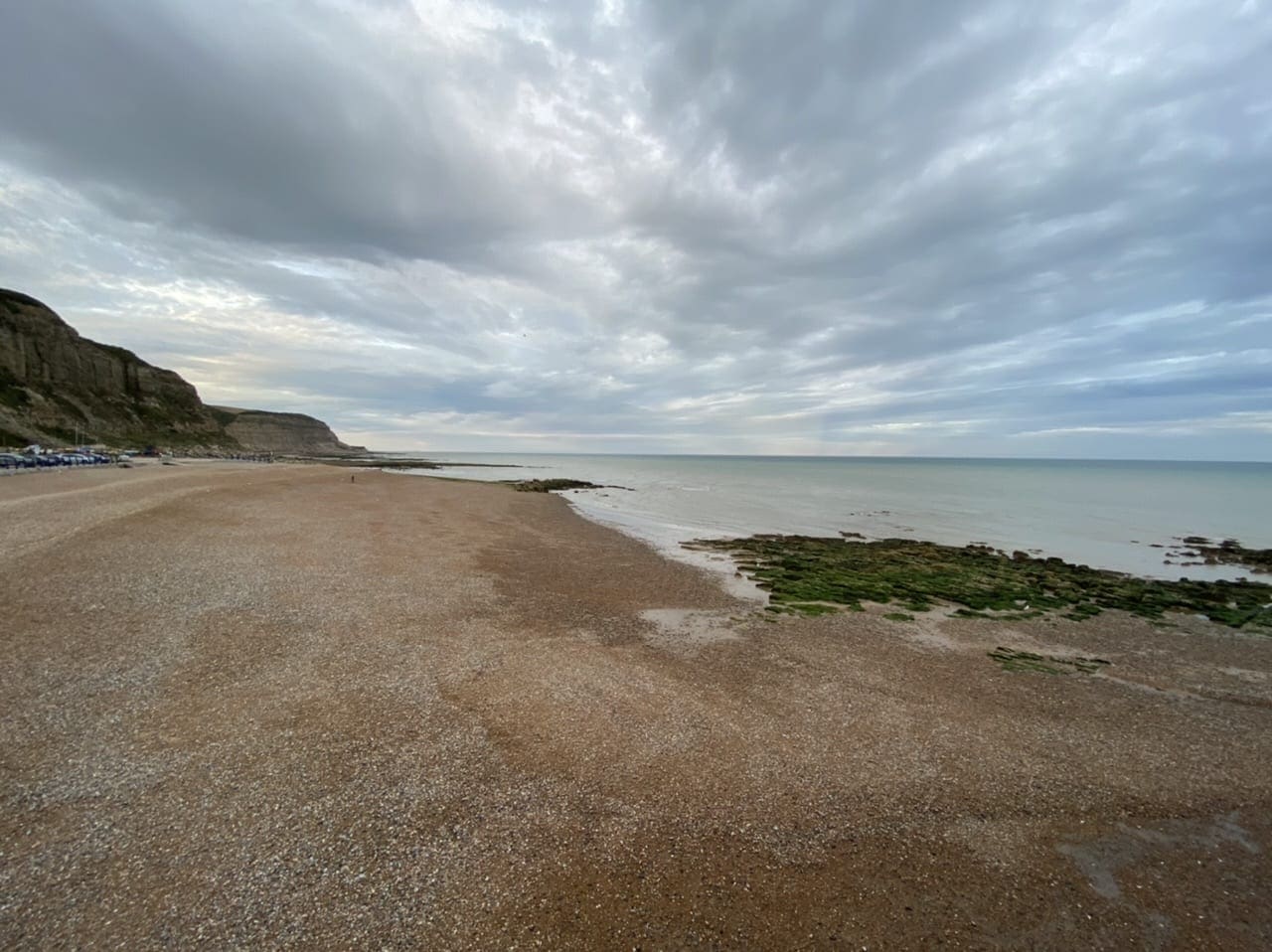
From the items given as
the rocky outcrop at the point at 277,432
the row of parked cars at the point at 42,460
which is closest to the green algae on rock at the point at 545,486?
the row of parked cars at the point at 42,460

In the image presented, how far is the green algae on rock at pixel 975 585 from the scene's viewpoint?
46.7 ft

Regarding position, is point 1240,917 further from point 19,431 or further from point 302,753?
point 19,431

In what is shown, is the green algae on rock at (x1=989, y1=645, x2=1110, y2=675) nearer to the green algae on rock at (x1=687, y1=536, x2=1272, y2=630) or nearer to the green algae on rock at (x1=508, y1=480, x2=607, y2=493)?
the green algae on rock at (x1=687, y1=536, x2=1272, y2=630)

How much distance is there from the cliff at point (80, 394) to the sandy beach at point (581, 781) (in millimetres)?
67142

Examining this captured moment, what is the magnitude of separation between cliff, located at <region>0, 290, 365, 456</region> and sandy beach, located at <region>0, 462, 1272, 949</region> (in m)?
67.1

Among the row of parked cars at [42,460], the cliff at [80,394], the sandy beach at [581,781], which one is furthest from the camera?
the cliff at [80,394]

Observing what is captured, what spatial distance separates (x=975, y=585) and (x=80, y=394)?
95160mm

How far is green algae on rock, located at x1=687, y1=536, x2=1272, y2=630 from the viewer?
14242 millimetres

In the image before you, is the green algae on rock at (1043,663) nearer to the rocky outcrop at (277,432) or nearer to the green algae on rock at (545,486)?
the green algae on rock at (545,486)

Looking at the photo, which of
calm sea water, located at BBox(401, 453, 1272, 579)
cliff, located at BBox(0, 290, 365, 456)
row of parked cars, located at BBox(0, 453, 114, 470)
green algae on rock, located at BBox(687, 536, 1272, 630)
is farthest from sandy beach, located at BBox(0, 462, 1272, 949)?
cliff, located at BBox(0, 290, 365, 456)

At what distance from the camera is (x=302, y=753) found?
5391mm

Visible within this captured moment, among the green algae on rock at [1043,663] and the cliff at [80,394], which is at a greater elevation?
the cliff at [80,394]

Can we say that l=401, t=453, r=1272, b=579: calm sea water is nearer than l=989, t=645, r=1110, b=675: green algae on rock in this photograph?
No

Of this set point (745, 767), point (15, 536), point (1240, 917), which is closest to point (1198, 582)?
point (1240, 917)
